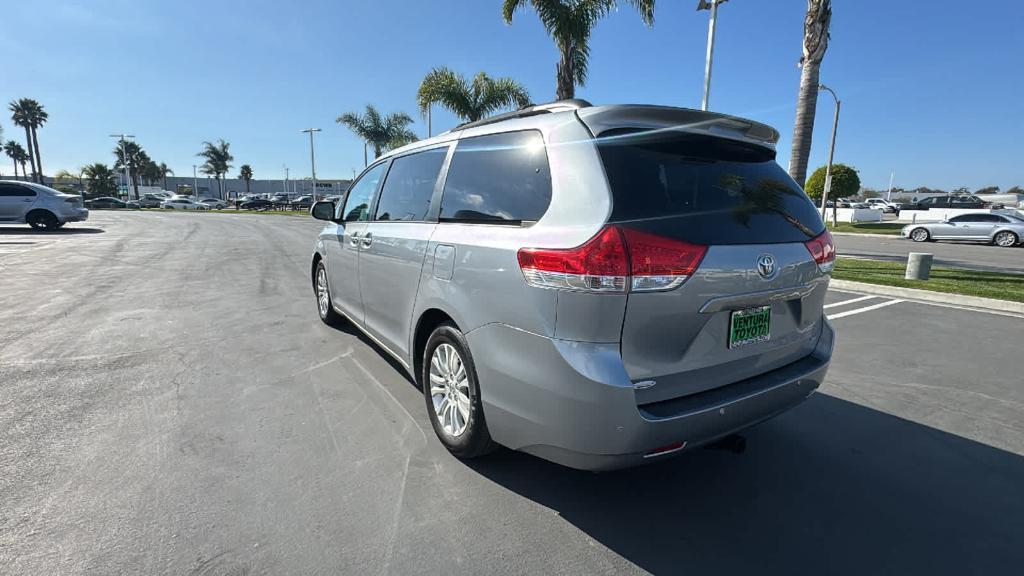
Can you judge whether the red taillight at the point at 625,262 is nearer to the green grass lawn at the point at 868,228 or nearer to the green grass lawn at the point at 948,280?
the green grass lawn at the point at 948,280

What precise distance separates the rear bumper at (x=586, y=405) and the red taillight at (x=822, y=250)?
2.14ft

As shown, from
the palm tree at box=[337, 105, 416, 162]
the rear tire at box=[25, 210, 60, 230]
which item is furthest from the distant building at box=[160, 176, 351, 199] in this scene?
the rear tire at box=[25, 210, 60, 230]

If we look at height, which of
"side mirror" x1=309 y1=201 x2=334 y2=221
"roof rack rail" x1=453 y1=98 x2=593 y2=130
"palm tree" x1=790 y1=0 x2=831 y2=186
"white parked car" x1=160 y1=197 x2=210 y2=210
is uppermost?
"palm tree" x1=790 y1=0 x2=831 y2=186

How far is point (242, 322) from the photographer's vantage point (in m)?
5.93

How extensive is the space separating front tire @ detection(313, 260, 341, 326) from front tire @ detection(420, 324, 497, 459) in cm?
279

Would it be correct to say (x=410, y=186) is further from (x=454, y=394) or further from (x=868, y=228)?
(x=868, y=228)

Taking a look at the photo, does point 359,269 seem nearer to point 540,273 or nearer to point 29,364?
point 540,273

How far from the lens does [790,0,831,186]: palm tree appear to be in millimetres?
10633

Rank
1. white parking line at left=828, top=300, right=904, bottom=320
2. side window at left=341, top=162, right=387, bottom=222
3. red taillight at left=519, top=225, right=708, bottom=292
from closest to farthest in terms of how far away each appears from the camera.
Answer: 1. red taillight at left=519, top=225, right=708, bottom=292
2. side window at left=341, top=162, right=387, bottom=222
3. white parking line at left=828, top=300, right=904, bottom=320

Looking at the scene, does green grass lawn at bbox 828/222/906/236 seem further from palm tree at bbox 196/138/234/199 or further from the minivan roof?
palm tree at bbox 196/138/234/199

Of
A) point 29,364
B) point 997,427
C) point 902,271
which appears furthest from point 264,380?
point 902,271

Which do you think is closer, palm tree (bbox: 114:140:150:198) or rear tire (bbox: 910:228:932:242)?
rear tire (bbox: 910:228:932:242)

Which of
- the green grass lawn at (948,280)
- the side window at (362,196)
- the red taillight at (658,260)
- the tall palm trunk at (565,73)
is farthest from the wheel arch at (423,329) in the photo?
the tall palm trunk at (565,73)

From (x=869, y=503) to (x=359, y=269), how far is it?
382 cm
